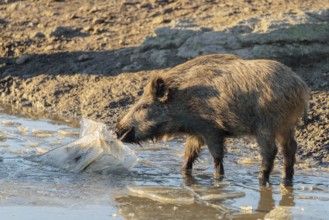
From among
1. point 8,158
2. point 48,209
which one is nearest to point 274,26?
point 8,158

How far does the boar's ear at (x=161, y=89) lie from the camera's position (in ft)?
29.9

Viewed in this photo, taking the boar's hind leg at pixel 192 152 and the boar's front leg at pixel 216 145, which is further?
the boar's hind leg at pixel 192 152

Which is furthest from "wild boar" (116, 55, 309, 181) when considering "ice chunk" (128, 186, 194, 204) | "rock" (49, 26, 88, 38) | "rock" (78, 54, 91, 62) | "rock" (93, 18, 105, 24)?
"rock" (93, 18, 105, 24)

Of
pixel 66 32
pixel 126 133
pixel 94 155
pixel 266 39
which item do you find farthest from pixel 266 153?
pixel 66 32

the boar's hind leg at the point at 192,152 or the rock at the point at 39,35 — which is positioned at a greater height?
the rock at the point at 39,35

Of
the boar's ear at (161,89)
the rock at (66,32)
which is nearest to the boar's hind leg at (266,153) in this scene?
the boar's ear at (161,89)

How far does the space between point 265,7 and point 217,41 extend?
174 cm

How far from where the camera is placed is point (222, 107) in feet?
28.9

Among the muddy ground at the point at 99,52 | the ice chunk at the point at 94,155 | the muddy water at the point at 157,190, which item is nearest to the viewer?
the muddy water at the point at 157,190

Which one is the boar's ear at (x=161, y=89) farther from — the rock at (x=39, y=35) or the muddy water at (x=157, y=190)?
the rock at (x=39, y=35)

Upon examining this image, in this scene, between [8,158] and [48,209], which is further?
[8,158]

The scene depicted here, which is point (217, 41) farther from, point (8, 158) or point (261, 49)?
point (8, 158)

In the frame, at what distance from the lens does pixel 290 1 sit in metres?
14.1

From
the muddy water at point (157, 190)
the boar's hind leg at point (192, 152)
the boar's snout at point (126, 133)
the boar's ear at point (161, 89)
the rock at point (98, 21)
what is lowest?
the muddy water at point (157, 190)
